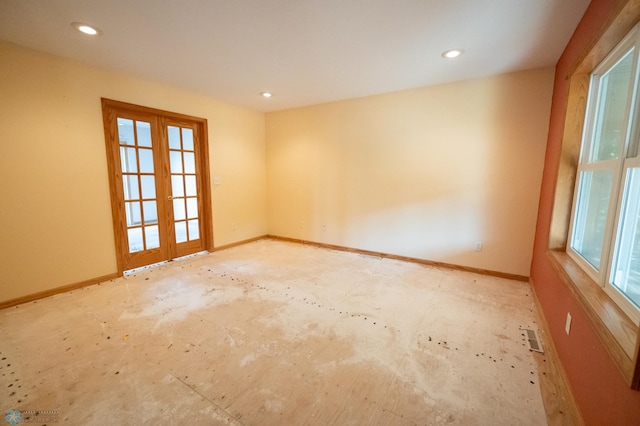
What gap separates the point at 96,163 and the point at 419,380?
390 centimetres

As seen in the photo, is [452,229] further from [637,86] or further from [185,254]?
[185,254]

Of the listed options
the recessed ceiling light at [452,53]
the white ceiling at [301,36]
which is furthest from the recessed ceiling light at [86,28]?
the recessed ceiling light at [452,53]

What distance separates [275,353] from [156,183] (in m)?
3.02

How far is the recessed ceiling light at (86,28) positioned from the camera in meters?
2.09

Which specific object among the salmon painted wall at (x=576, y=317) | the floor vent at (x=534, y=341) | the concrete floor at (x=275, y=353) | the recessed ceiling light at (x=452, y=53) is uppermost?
the recessed ceiling light at (x=452, y=53)

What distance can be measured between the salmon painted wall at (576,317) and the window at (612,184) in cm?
20

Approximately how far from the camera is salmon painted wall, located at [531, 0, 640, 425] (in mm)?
1046

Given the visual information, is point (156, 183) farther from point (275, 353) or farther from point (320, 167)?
point (275, 353)

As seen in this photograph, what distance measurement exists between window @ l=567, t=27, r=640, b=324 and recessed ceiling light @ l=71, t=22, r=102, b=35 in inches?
147

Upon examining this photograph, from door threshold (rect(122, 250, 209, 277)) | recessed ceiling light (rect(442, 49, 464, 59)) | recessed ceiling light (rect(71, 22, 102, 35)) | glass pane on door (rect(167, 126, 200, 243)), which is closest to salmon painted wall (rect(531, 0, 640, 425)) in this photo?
recessed ceiling light (rect(442, 49, 464, 59))

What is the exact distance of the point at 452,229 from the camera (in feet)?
11.5

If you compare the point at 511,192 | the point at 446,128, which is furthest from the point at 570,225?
the point at 446,128

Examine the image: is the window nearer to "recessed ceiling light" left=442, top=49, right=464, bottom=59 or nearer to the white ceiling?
the white ceiling

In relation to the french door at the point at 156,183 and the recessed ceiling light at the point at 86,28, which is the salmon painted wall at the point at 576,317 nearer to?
the recessed ceiling light at the point at 86,28
